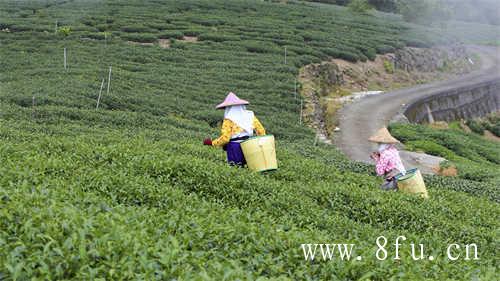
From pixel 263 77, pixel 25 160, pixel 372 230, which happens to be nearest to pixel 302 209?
pixel 372 230

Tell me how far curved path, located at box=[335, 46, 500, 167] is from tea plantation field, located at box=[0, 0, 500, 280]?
77.5 inches

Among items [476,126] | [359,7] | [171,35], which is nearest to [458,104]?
[476,126]

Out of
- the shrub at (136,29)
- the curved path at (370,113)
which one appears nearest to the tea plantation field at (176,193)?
the curved path at (370,113)

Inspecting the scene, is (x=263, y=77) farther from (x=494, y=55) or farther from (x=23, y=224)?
(x=494, y=55)

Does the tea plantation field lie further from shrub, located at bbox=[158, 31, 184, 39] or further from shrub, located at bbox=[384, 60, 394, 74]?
shrub, located at bbox=[384, 60, 394, 74]

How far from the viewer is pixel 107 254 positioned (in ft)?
15.6

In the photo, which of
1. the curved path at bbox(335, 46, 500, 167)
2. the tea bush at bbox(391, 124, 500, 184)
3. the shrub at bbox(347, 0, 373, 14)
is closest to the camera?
the curved path at bbox(335, 46, 500, 167)

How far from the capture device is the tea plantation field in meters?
4.96

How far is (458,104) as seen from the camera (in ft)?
128

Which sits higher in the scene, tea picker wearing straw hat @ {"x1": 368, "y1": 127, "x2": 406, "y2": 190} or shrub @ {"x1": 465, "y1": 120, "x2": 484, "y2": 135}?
tea picker wearing straw hat @ {"x1": 368, "y1": 127, "x2": 406, "y2": 190}

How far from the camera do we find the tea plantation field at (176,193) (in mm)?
4965

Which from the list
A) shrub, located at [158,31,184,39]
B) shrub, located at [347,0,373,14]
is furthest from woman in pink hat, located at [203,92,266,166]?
shrub, located at [347,0,373,14]

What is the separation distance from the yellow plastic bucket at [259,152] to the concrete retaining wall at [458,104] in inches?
865

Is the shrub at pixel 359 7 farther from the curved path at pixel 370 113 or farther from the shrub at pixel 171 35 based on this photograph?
the shrub at pixel 171 35
